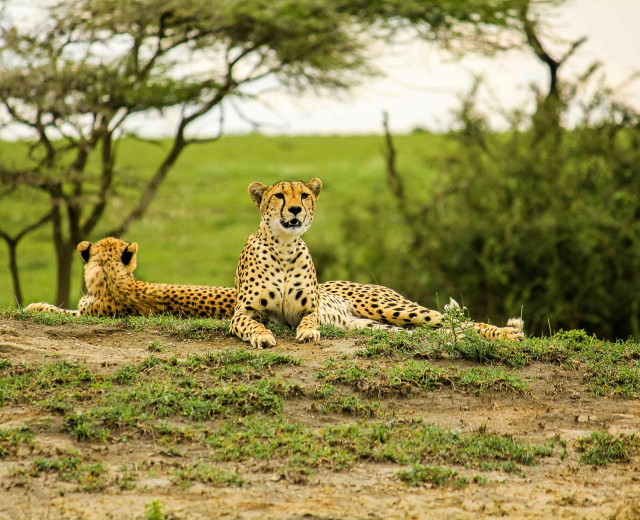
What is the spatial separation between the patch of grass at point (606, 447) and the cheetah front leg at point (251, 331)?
206 centimetres

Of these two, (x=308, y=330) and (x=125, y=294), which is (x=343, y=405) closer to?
(x=308, y=330)

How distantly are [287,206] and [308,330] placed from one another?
85 cm

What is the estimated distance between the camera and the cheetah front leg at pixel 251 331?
20.2 ft

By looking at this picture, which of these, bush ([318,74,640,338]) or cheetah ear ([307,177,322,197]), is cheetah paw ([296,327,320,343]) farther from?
bush ([318,74,640,338])

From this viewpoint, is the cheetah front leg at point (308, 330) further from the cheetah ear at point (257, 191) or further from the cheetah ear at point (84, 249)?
the cheetah ear at point (84, 249)

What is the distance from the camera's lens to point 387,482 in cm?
455

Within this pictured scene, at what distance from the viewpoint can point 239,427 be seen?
5.08m

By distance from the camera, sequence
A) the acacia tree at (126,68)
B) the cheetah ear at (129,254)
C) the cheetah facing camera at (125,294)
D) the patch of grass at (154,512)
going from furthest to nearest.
→ the acacia tree at (126,68), the cheetah ear at (129,254), the cheetah facing camera at (125,294), the patch of grass at (154,512)

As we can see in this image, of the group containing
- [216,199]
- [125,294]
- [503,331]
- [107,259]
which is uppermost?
[216,199]

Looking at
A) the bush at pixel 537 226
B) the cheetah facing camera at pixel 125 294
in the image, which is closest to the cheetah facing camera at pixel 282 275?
the cheetah facing camera at pixel 125 294

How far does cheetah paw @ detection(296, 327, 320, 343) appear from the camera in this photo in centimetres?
637

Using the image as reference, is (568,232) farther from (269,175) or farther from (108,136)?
(269,175)

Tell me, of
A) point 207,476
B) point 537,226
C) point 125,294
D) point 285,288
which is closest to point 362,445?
point 207,476

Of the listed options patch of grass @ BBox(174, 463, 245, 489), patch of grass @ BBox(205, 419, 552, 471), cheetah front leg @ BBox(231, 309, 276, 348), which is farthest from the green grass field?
patch of grass @ BBox(174, 463, 245, 489)
